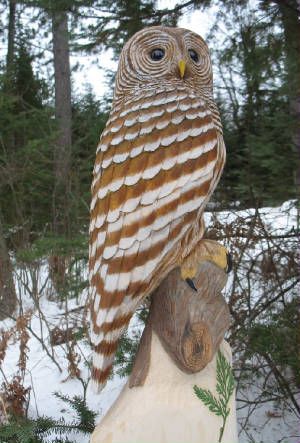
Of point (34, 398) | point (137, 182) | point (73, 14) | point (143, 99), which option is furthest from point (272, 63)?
point (34, 398)

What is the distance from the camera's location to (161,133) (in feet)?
4.50

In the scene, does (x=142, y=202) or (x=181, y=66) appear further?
(x=181, y=66)

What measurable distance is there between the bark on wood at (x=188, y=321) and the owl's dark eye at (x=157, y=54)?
2.28ft

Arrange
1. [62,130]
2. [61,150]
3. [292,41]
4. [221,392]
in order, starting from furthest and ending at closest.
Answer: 1. [62,130]
2. [61,150]
3. [292,41]
4. [221,392]

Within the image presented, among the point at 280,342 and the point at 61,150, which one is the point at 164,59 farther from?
the point at 61,150

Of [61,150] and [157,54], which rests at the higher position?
Answer: [61,150]

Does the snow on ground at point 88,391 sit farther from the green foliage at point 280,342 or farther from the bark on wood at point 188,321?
the bark on wood at point 188,321

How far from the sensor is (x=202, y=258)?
1.41m

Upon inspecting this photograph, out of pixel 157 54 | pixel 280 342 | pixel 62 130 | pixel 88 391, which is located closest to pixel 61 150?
pixel 62 130

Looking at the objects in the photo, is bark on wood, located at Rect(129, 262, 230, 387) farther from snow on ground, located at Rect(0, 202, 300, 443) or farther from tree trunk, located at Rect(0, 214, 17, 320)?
tree trunk, located at Rect(0, 214, 17, 320)

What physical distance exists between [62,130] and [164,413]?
4921mm

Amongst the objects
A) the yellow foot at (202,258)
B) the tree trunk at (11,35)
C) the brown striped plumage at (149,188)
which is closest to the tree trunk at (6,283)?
the brown striped plumage at (149,188)

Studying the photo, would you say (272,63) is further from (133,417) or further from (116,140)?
(133,417)

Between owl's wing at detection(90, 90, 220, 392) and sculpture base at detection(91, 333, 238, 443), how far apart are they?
131 mm
